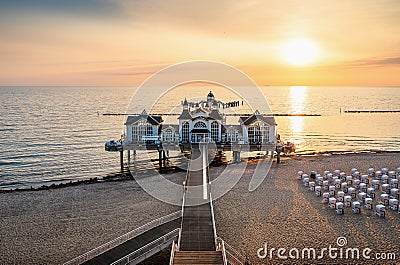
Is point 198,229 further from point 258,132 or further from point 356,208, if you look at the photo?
point 258,132

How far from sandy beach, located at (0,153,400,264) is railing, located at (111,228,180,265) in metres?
2.33

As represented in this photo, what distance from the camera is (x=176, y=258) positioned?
31.8ft

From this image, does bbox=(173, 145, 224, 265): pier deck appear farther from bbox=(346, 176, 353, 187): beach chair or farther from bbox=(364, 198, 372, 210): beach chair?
bbox=(346, 176, 353, 187): beach chair

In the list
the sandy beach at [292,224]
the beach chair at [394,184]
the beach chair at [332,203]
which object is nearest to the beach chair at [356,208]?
the sandy beach at [292,224]

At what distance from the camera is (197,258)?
9.70m

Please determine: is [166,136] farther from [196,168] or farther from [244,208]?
[244,208]

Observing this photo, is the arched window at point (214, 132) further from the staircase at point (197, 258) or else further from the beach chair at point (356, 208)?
the staircase at point (197, 258)

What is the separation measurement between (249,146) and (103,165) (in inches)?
509

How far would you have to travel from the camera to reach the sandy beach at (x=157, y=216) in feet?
41.4

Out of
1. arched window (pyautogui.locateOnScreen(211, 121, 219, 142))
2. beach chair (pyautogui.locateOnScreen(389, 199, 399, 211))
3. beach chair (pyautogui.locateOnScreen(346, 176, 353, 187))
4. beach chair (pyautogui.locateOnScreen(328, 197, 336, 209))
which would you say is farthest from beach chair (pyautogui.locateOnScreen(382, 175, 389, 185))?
arched window (pyautogui.locateOnScreen(211, 121, 219, 142))

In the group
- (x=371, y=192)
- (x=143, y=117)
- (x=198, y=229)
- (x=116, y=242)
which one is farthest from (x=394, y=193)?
(x=143, y=117)

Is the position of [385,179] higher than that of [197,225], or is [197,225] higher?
[385,179]

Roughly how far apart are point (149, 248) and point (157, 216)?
4.68 metres

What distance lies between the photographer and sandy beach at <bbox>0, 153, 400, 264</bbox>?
1261cm
